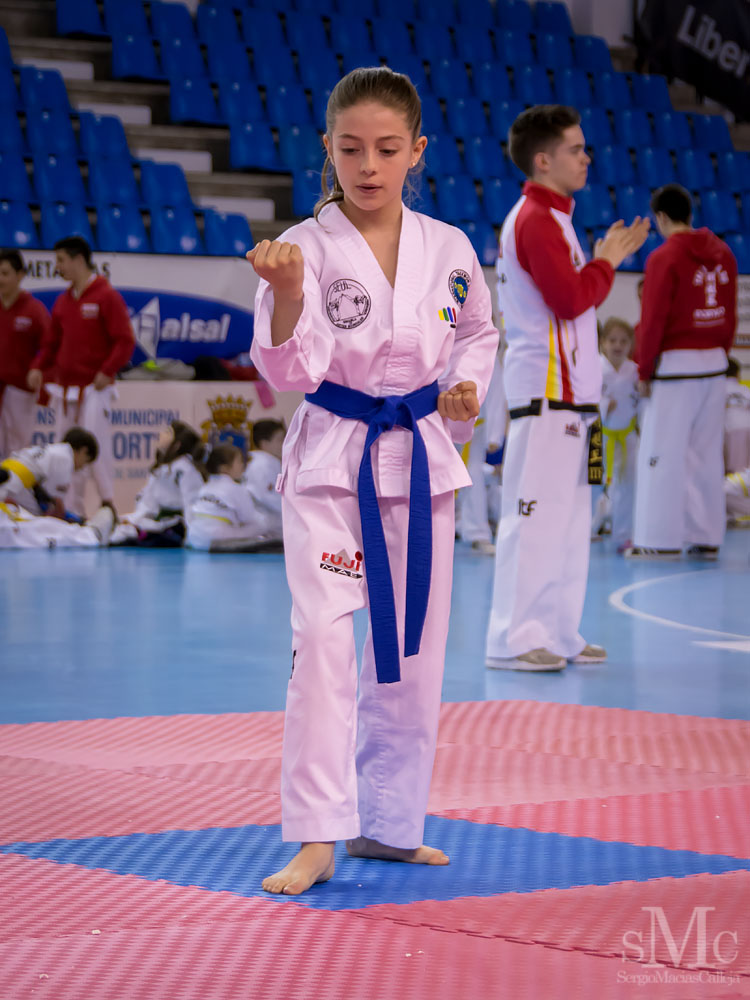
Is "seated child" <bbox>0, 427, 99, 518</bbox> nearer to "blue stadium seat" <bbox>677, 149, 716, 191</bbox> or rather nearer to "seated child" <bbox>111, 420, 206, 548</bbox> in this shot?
"seated child" <bbox>111, 420, 206, 548</bbox>

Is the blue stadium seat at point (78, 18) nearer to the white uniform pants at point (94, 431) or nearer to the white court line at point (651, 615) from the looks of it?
the white uniform pants at point (94, 431)

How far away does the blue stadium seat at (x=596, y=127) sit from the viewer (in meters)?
15.8

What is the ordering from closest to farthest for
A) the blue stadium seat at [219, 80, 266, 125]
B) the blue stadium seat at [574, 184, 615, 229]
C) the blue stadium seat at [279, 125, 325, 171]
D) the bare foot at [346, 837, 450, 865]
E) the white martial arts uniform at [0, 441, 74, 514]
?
1. the bare foot at [346, 837, 450, 865]
2. the white martial arts uniform at [0, 441, 74, 514]
3. the blue stadium seat at [279, 125, 325, 171]
4. the blue stadium seat at [219, 80, 266, 125]
5. the blue stadium seat at [574, 184, 615, 229]

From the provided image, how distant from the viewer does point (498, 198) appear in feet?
47.5

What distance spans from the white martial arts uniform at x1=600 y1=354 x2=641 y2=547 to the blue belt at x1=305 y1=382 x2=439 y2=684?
7255 millimetres

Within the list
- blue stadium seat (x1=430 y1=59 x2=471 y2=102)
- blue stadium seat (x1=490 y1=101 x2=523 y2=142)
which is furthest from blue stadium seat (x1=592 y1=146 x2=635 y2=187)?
blue stadium seat (x1=430 y1=59 x2=471 y2=102)

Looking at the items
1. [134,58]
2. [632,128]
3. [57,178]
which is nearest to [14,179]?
[57,178]

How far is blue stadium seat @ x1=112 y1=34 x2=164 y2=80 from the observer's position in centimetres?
1352

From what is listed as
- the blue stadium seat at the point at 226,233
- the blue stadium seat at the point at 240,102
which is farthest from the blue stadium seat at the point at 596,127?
the blue stadium seat at the point at 226,233

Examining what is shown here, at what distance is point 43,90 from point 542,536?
384 inches

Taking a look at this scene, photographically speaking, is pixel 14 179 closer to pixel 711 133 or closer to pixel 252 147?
pixel 252 147

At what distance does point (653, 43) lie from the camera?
58.3 feet

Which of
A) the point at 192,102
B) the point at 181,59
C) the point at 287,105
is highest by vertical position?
the point at 181,59

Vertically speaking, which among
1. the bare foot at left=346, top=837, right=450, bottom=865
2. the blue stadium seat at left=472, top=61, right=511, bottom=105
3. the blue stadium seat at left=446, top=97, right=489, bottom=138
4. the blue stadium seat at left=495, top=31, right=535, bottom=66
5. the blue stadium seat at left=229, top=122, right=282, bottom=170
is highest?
the blue stadium seat at left=495, top=31, right=535, bottom=66
